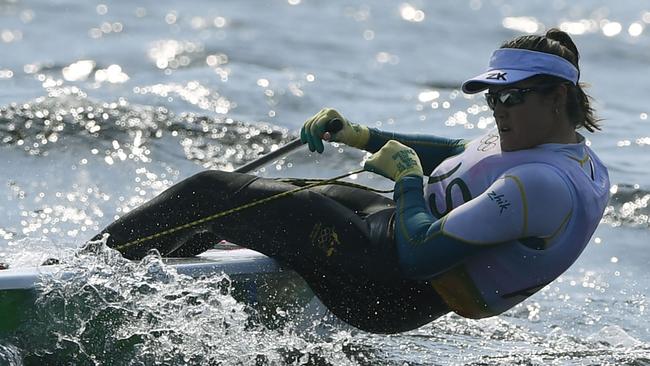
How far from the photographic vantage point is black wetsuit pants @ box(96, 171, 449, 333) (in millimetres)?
4102

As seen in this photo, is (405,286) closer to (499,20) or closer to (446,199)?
(446,199)

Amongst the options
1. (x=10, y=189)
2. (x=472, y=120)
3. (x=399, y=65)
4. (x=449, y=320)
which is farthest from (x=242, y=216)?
(x=399, y=65)

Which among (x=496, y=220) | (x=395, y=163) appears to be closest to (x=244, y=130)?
(x=395, y=163)

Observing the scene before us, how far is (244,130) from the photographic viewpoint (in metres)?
8.64

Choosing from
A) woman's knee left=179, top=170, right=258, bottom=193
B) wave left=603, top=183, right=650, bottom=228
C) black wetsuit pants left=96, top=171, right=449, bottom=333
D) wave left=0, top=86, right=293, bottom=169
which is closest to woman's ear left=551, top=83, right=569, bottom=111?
black wetsuit pants left=96, top=171, right=449, bottom=333

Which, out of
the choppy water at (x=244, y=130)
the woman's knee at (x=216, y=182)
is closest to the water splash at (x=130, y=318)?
the choppy water at (x=244, y=130)

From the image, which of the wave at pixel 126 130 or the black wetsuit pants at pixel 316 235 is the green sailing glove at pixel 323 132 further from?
the wave at pixel 126 130

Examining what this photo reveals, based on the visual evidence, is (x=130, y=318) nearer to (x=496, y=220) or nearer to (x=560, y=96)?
(x=496, y=220)

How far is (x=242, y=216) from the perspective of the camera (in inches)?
165

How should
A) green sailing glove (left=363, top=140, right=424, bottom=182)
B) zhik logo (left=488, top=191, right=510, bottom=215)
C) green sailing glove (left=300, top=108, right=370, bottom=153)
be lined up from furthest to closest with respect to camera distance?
green sailing glove (left=300, top=108, right=370, bottom=153) → green sailing glove (left=363, top=140, right=424, bottom=182) → zhik logo (left=488, top=191, right=510, bottom=215)

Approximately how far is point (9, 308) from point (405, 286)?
1.31m

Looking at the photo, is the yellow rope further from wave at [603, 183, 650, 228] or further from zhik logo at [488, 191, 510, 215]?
wave at [603, 183, 650, 228]

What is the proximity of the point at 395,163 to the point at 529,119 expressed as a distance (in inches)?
18.3

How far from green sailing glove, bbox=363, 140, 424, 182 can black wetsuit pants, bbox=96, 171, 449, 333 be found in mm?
179
